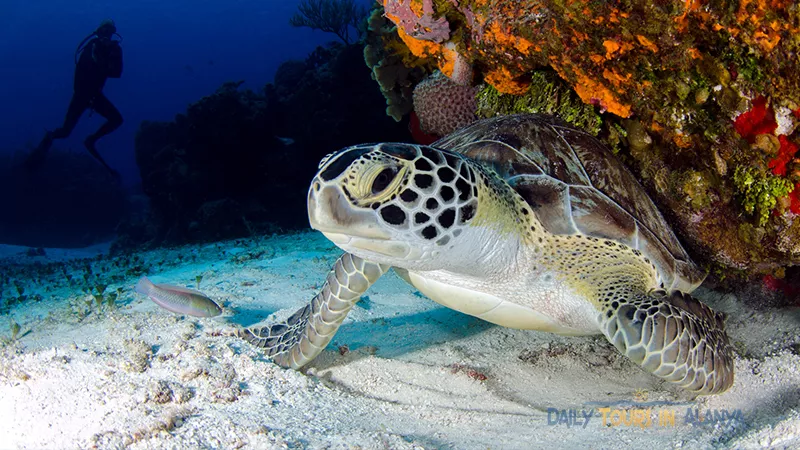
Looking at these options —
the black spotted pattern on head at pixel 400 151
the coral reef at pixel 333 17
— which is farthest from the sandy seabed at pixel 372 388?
the coral reef at pixel 333 17

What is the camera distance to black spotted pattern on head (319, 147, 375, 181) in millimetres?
1872

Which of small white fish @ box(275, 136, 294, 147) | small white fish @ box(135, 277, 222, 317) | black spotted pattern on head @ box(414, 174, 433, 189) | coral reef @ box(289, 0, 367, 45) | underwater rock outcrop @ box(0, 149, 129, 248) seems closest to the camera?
black spotted pattern on head @ box(414, 174, 433, 189)

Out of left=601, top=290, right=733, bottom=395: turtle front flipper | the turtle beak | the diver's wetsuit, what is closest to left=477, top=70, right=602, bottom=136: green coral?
left=601, top=290, right=733, bottom=395: turtle front flipper

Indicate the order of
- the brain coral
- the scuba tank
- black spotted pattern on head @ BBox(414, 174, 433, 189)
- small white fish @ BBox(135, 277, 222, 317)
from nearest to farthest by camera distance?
black spotted pattern on head @ BBox(414, 174, 433, 189), small white fish @ BBox(135, 277, 222, 317), the brain coral, the scuba tank

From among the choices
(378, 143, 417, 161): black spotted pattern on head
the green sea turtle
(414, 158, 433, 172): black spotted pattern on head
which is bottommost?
the green sea turtle

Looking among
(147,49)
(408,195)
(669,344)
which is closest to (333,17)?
(408,195)

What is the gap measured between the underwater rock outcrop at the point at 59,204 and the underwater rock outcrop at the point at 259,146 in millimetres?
10709

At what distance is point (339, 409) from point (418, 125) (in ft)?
12.0

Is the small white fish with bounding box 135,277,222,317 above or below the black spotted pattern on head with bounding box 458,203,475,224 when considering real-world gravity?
below

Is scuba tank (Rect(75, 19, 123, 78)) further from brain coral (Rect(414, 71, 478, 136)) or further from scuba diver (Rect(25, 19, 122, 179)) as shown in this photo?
brain coral (Rect(414, 71, 478, 136))

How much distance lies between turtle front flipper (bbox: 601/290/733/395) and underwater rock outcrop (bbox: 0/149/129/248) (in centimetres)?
2231

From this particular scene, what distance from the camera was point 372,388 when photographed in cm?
255

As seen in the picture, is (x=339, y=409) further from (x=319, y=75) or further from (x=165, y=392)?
(x=319, y=75)

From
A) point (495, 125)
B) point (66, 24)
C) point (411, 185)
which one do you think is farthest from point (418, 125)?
point (66, 24)
